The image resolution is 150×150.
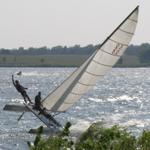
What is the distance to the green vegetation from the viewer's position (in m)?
10.4

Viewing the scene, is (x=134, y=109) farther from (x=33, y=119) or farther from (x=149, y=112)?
(x=33, y=119)

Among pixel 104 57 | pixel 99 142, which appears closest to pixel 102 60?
pixel 104 57

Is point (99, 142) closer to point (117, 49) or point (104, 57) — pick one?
point (117, 49)

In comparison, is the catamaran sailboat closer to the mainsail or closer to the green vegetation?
the mainsail

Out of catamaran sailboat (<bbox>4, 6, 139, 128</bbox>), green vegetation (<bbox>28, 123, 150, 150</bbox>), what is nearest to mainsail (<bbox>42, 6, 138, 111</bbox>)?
catamaran sailboat (<bbox>4, 6, 139, 128</bbox>)

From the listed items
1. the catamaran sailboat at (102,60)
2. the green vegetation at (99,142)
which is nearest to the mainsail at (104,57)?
the catamaran sailboat at (102,60)

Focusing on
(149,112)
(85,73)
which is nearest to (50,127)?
(85,73)

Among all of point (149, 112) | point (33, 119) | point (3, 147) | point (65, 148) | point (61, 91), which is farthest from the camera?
point (149, 112)

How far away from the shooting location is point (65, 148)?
34.2 ft

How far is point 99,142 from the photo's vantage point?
10.7 m

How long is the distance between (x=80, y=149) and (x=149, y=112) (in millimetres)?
56766

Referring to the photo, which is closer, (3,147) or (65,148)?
(65,148)

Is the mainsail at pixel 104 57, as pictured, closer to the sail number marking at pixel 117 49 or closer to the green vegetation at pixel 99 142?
the sail number marking at pixel 117 49

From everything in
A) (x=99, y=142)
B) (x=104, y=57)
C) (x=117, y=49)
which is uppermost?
(x=117, y=49)
